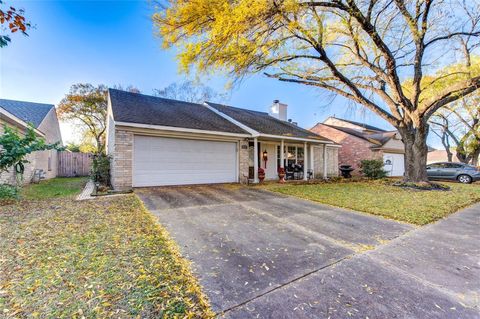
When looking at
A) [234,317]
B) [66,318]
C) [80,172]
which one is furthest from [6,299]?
[80,172]

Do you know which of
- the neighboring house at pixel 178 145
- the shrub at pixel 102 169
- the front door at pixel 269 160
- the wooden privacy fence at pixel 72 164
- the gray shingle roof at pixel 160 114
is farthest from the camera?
the wooden privacy fence at pixel 72 164

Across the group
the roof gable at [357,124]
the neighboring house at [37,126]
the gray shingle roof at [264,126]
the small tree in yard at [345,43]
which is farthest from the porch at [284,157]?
the roof gable at [357,124]

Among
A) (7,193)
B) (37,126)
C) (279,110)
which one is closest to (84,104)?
(37,126)

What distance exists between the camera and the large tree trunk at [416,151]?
33.5 ft

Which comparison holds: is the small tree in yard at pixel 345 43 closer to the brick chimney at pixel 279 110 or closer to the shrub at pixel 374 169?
the shrub at pixel 374 169

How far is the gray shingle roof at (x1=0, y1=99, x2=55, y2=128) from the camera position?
1085 cm

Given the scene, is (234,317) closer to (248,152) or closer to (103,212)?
(103,212)

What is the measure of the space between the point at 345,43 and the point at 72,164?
18.7m

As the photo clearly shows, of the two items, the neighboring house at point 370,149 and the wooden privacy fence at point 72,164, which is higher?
the neighboring house at point 370,149

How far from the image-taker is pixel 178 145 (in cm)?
905

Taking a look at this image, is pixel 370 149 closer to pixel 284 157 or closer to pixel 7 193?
pixel 284 157

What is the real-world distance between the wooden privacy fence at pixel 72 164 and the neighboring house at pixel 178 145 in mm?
7329

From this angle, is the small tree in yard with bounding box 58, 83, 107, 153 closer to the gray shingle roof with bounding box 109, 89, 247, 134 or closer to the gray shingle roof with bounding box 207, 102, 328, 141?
the gray shingle roof with bounding box 109, 89, 247, 134

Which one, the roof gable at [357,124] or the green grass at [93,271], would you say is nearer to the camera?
the green grass at [93,271]
